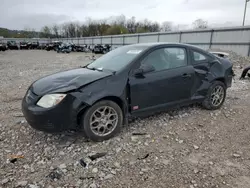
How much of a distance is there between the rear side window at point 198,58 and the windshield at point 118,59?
112 cm

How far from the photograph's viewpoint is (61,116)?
3.05 meters

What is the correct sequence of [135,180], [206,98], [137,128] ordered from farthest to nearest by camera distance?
[206,98]
[137,128]
[135,180]

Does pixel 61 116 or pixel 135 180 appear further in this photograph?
pixel 61 116

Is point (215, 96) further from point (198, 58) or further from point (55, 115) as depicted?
point (55, 115)

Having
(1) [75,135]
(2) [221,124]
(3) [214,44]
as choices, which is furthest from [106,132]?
(3) [214,44]

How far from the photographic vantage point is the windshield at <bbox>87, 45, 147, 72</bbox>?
145 inches

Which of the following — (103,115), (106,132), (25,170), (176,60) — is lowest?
(25,170)

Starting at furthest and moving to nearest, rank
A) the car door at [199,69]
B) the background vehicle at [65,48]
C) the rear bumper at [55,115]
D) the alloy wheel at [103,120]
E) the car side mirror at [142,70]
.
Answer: the background vehicle at [65,48] → the car door at [199,69] → the car side mirror at [142,70] → the alloy wheel at [103,120] → the rear bumper at [55,115]

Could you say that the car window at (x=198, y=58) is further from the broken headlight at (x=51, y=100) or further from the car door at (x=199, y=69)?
the broken headlight at (x=51, y=100)

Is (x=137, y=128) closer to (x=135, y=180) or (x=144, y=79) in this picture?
(x=144, y=79)

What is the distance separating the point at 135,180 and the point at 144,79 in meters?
1.67

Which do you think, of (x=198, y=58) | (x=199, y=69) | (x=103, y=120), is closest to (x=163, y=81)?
(x=199, y=69)

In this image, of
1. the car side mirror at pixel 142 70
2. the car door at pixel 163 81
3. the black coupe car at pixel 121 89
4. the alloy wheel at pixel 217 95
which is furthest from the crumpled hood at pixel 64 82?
the alloy wheel at pixel 217 95

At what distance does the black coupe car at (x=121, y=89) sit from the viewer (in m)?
3.08
